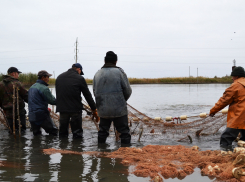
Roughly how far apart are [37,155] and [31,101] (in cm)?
199

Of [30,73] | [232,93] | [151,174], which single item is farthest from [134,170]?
[30,73]

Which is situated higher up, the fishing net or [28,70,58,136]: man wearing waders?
[28,70,58,136]: man wearing waders

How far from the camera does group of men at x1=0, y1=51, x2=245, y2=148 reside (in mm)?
5656

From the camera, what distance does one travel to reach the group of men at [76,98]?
18.6 ft

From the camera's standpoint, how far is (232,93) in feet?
18.5

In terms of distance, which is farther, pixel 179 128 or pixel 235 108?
pixel 179 128

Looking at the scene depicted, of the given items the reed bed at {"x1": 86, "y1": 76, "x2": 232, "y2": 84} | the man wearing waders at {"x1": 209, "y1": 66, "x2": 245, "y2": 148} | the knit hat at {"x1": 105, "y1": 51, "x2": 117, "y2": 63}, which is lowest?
the man wearing waders at {"x1": 209, "y1": 66, "x2": 245, "y2": 148}

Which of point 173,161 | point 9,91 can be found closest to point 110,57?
point 173,161

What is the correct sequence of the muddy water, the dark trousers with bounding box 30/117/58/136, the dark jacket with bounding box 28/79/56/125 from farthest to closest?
the dark trousers with bounding box 30/117/58/136 → the dark jacket with bounding box 28/79/56/125 → the muddy water

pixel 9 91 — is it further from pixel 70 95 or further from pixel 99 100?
pixel 99 100

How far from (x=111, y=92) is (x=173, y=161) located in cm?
182

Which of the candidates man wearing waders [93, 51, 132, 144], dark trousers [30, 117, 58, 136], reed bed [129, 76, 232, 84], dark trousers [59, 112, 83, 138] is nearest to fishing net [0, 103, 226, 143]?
dark trousers [59, 112, 83, 138]

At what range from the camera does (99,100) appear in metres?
5.76

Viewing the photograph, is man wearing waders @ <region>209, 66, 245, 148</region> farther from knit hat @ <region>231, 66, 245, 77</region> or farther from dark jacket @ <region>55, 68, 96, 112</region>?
dark jacket @ <region>55, 68, 96, 112</region>
